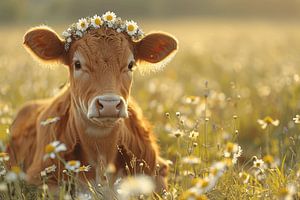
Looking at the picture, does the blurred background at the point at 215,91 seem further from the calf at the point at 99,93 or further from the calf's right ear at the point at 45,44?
the calf at the point at 99,93

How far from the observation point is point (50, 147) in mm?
3977

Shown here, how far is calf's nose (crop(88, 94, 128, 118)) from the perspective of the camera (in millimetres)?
5074

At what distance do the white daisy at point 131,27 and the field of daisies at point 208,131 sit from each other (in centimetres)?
78

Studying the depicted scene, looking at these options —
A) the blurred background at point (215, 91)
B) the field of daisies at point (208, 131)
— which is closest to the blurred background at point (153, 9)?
the blurred background at point (215, 91)

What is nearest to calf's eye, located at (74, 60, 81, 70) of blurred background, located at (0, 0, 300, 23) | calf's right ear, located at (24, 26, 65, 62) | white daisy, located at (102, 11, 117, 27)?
calf's right ear, located at (24, 26, 65, 62)

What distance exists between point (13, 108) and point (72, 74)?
121 inches

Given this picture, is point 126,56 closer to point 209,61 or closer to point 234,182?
point 234,182

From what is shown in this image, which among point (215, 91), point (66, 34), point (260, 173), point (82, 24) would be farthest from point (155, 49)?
point (215, 91)

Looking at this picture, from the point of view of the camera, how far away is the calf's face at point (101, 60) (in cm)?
517

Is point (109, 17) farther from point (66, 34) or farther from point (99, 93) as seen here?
point (99, 93)

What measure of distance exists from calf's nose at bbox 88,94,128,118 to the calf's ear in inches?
44.6

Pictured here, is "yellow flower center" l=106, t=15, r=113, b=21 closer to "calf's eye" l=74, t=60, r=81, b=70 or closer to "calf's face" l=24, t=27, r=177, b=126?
"calf's face" l=24, t=27, r=177, b=126

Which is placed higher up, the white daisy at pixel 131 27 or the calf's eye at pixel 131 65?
the white daisy at pixel 131 27

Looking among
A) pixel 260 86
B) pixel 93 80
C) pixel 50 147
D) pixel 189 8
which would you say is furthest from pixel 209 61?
A: pixel 189 8
